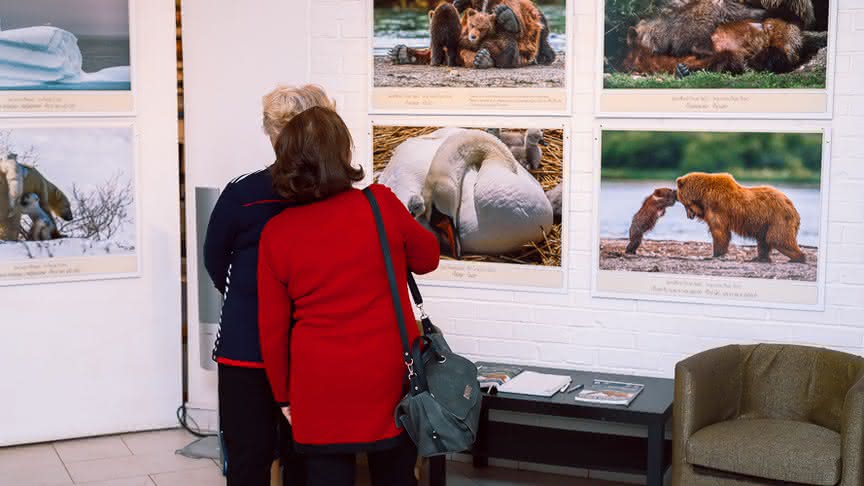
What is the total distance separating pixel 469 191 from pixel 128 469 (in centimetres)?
209

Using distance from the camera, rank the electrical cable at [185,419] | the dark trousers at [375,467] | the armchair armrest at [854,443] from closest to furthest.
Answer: the dark trousers at [375,467] → the armchair armrest at [854,443] → the electrical cable at [185,419]

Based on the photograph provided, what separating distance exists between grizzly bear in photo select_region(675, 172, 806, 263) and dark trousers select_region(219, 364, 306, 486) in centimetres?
204

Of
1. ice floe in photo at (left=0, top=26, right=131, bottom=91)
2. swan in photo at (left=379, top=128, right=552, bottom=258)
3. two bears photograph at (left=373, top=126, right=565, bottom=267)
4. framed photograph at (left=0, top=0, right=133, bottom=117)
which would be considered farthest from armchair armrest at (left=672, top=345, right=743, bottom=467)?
ice floe in photo at (left=0, top=26, right=131, bottom=91)

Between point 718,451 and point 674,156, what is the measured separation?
134 centimetres

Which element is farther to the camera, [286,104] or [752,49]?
[752,49]

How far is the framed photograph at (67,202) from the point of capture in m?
5.18

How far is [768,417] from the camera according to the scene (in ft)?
13.9

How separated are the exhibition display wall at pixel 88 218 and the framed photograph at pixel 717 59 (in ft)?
7.65

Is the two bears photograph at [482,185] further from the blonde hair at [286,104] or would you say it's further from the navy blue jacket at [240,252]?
the navy blue jacket at [240,252]

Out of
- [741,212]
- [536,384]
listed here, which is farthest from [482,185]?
[741,212]

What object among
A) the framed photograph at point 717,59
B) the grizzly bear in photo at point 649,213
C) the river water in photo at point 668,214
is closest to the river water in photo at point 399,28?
the framed photograph at point 717,59

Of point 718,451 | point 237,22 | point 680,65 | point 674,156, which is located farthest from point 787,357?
point 237,22

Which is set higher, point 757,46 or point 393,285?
point 757,46

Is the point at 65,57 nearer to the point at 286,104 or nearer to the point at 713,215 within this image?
the point at 286,104
